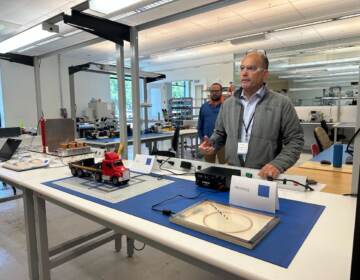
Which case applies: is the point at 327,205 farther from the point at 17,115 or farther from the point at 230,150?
the point at 17,115

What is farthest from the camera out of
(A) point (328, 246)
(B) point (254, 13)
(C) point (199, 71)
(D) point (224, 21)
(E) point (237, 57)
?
(C) point (199, 71)

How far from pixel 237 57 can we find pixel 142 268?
7982 millimetres

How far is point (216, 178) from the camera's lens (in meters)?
1.39

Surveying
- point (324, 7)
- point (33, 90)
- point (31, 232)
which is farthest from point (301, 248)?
point (33, 90)

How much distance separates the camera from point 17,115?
770cm

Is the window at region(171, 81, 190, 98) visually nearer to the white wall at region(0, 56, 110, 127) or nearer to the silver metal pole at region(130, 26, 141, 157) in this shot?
the white wall at region(0, 56, 110, 127)

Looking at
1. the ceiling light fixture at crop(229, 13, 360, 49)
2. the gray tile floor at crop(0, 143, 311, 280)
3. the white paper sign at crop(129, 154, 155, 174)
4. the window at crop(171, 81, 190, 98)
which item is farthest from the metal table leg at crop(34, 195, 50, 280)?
the window at crop(171, 81, 190, 98)

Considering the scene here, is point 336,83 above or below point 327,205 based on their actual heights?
above

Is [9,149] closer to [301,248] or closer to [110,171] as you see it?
[110,171]

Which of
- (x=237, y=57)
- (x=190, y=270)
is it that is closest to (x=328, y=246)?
(x=190, y=270)

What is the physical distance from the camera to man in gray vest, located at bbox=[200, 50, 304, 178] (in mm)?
1623

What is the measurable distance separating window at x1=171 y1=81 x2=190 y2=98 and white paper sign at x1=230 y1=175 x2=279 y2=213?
10.2 meters

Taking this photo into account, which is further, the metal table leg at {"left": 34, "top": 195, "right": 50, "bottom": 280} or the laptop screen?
the laptop screen

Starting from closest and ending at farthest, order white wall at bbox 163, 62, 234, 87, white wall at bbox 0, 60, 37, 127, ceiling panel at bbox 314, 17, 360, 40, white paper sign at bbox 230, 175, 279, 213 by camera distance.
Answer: white paper sign at bbox 230, 175, 279, 213 < ceiling panel at bbox 314, 17, 360, 40 < white wall at bbox 0, 60, 37, 127 < white wall at bbox 163, 62, 234, 87
